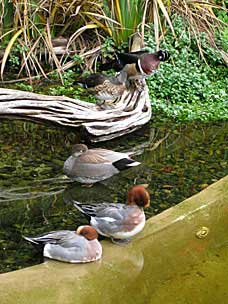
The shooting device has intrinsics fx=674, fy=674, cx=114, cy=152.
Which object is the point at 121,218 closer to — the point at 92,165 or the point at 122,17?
the point at 92,165

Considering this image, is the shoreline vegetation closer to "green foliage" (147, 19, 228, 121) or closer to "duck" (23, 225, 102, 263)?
"green foliage" (147, 19, 228, 121)

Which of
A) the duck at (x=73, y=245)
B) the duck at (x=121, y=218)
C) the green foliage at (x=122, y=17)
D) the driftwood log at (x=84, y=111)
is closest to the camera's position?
the duck at (x=73, y=245)

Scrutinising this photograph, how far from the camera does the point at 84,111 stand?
4543 mm

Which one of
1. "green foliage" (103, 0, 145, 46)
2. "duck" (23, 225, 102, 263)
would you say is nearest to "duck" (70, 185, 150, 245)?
"duck" (23, 225, 102, 263)

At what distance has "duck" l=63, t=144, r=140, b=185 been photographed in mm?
3969

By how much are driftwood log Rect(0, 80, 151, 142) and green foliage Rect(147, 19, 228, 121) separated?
55cm

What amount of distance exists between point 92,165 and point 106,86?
112cm

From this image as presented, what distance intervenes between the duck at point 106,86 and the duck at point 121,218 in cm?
179

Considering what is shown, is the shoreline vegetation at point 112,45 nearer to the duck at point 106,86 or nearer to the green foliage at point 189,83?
the green foliage at point 189,83

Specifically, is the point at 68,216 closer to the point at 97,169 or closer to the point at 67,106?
the point at 97,169

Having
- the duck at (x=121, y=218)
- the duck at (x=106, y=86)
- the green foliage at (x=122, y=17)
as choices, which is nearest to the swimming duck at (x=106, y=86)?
the duck at (x=106, y=86)

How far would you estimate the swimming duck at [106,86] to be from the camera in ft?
16.3

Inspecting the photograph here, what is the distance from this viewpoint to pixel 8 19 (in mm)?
6375

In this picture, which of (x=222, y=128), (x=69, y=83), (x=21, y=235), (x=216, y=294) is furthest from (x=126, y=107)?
(x=216, y=294)
